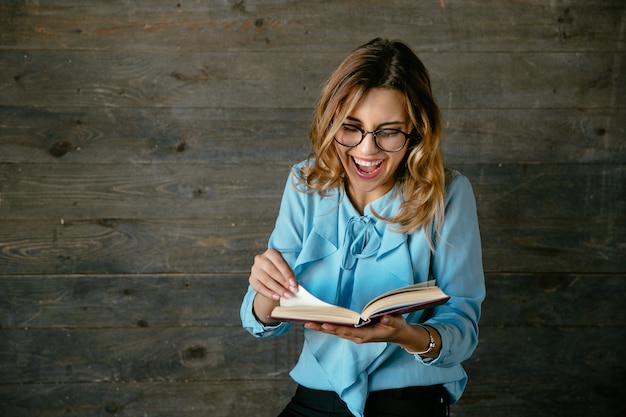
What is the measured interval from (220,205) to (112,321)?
48cm

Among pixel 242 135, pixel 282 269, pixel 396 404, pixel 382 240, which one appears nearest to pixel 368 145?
pixel 382 240

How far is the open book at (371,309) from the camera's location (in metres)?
0.96

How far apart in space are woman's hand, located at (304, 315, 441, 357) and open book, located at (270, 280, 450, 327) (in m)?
0.02

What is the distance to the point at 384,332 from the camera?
3.36 ft

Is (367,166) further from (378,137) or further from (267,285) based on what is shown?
(267,285)

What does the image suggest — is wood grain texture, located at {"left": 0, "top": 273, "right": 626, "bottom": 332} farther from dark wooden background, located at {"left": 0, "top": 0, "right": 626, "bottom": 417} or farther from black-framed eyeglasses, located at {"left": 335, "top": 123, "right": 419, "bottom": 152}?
black-framed eyeglasses, located at {"left": 335, "top": 123, "right": 419, "bottom": 152}

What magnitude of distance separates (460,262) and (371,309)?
345 millimetres

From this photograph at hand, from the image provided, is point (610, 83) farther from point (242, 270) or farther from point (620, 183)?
point (242, 270)

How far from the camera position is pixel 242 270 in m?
1.82

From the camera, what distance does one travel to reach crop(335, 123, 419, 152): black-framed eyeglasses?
122 centimetres

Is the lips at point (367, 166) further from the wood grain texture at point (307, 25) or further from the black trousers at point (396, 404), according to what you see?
the wood grain texture at point (307, 25)

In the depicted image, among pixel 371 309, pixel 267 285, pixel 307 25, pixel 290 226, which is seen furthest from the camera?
pixel 307 25

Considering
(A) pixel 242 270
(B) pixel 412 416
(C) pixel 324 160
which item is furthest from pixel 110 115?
(B) pixel 412 416

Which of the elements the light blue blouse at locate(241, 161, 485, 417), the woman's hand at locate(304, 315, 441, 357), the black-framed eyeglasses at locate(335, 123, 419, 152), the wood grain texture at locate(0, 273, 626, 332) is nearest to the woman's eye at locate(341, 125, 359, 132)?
the black-framed eyeglasses at locate(335, 123, 419, 152)
